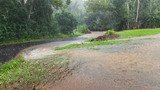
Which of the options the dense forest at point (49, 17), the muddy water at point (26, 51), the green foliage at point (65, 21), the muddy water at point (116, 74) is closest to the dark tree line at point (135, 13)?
the dense forest at point (49, 17)

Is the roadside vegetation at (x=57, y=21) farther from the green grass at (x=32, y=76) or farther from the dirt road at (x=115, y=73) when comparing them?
the dirt road at (x=115, y=73)

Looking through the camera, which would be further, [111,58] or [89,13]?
[89,13]

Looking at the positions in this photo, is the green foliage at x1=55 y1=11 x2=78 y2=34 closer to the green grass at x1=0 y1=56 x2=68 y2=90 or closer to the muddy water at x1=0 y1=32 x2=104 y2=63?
the muddy water at x1=0 y1=32 x2=104 y2=63

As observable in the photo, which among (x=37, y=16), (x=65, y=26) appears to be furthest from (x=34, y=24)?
(x=65, y=26)

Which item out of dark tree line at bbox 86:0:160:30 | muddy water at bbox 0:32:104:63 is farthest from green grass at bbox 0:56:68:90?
dark tree line at bbox 86:0:160:30

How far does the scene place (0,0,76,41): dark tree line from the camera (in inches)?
1313

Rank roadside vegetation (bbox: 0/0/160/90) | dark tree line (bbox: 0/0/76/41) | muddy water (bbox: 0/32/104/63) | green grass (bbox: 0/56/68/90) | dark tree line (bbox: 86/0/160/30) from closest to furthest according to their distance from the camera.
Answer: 1. green grass (bbox: 0/56/68/90)
2. muddy water (bbox: 0/32/104/63)
3. roadside vegetation (bbox: 0/0/160/90)
4. dark tree line (bbox: 0/0/76/41)
5. dark tree line (bbox: 86/0/160/30)

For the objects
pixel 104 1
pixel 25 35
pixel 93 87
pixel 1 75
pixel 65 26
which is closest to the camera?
pixel 93 87

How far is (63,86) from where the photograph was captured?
9703 millimetres

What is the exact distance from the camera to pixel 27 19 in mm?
37969

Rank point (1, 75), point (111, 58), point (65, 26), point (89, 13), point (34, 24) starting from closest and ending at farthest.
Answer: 1. point (1, 75)
2. point (111, 58)
3. point (34, 24)
4. point (65, 26)
5. point (89, 13)

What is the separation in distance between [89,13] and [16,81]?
62.0 meters

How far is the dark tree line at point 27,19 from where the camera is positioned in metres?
33.3

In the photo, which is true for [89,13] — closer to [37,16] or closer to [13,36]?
[37,16]
